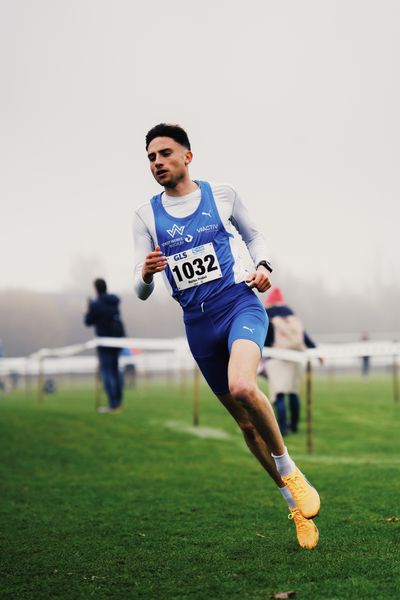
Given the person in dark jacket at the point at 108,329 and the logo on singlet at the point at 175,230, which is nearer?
the logo on singlet at the point at 175,230

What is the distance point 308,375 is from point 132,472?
2.38m

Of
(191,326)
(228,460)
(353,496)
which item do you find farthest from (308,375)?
(191,326)

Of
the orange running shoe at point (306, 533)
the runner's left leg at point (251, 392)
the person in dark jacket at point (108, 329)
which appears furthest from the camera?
the person in dark jacket at point (108, 329)

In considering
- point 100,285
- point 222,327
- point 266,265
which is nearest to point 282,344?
point 100,285

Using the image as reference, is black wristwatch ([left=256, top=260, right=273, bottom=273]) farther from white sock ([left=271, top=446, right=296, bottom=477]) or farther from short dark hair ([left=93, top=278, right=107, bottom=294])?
short dark hair ([left=93, top=278, right=107, bottom=294])

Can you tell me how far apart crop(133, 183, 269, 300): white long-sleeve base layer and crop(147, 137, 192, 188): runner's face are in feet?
0.42

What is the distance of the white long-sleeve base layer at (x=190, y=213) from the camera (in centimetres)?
532

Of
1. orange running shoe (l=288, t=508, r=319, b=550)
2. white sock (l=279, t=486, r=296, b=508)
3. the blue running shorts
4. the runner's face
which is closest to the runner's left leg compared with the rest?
the blue running shorts

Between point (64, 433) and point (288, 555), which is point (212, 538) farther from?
point (64, 433)

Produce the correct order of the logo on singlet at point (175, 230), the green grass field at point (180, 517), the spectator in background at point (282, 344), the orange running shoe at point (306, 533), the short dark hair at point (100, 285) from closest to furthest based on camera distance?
the green grass field at point (180, 517), the orange running shoe at point (306, 533), the logo on singlet at point (175, 230), the spectator in background at point (282, 344), the short dark hair at point (100, 285)

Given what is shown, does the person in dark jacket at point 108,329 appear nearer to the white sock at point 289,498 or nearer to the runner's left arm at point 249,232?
the runner's left arm at point 249,232

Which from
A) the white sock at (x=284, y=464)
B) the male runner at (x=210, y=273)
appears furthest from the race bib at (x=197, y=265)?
the white sock at (x=284, y=464)

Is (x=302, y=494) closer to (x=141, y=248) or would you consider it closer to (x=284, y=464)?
(x=284, y=464)

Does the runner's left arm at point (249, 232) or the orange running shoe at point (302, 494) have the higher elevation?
the runner's left arm at point (249, 232)
